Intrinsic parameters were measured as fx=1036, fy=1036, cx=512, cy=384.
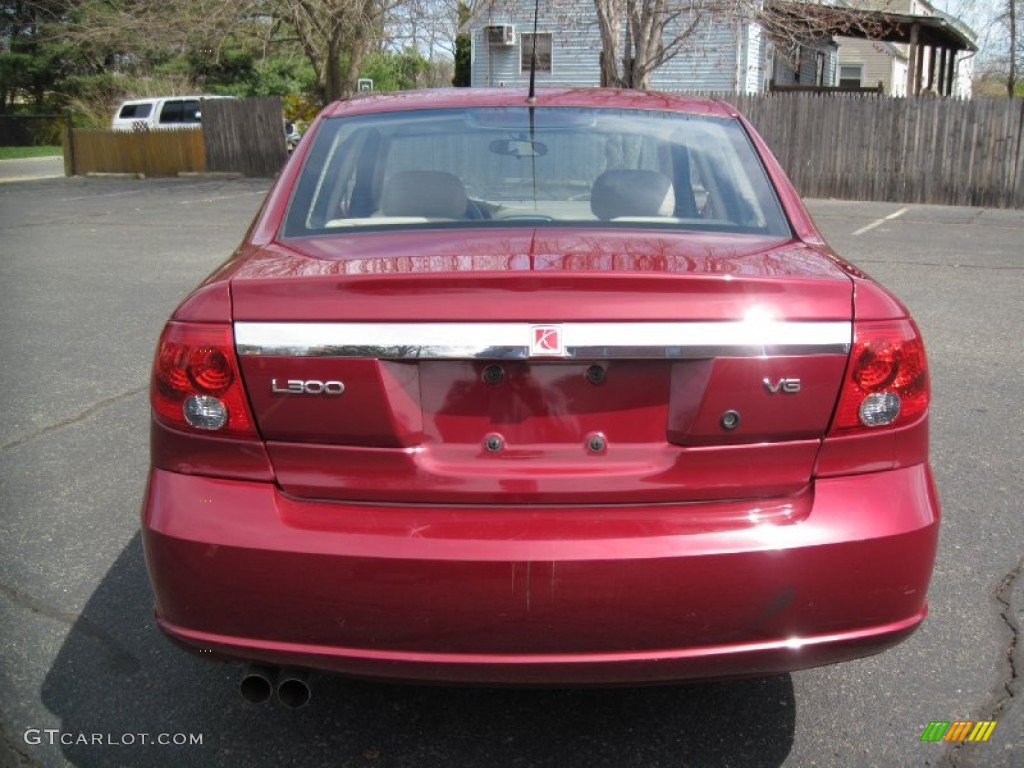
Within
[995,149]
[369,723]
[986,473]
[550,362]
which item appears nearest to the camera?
[550,362]

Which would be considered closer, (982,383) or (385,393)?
(385,393)

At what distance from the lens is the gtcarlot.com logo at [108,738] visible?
8.73 ft

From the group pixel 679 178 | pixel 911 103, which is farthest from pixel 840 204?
pixel 679 178

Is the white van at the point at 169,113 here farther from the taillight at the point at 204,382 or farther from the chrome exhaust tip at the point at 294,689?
the chrome exhaust tip at the point at 294,689

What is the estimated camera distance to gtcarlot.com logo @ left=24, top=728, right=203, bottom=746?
8.73 feet

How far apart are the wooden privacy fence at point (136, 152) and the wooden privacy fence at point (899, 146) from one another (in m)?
14.7

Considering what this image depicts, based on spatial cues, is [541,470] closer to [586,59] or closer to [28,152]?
[586,59]

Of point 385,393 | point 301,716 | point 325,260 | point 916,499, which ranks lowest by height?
point 301,716

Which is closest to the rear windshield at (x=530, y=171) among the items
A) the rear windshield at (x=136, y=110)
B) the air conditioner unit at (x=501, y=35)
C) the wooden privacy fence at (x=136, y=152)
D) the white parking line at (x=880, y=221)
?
the white parking line at (x=880, y=221)

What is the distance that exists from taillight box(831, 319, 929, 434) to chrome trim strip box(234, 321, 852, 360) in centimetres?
22

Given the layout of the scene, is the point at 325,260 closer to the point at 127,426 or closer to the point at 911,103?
the point at 127,426

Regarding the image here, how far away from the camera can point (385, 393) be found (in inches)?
86.7

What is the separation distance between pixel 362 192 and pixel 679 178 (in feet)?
3.53

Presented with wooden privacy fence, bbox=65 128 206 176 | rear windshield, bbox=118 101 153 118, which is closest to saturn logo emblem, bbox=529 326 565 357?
wooden privacy fence, bbox=65 128 206 176
